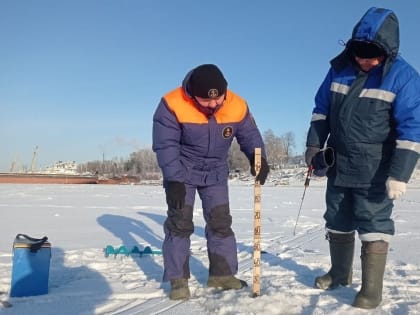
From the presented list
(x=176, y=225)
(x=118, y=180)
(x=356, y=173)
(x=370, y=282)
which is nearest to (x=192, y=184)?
(x=176, y=225)

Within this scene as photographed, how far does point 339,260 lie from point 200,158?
1403 mm

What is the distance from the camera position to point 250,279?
3920 millimetres

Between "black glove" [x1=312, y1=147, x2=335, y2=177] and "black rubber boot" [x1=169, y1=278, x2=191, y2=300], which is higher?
"black glove" [x1=312, y1=147, x2=335, y2=177]

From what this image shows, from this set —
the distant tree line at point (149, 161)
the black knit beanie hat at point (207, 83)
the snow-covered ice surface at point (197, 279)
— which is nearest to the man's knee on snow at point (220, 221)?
the snow-covered ice surface at point (197, 279)

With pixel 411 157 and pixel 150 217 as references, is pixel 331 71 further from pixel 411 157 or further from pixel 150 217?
pixel 150 217

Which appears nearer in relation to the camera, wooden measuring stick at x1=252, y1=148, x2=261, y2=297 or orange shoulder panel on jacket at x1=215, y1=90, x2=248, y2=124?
wooden measuring stick at x1=252, y1=148, x2=261, y2=297

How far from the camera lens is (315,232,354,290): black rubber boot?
349cm

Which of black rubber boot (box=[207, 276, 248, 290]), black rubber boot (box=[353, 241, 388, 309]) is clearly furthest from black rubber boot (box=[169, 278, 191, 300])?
black rubber boot (box=[353, 241, 388, 309])

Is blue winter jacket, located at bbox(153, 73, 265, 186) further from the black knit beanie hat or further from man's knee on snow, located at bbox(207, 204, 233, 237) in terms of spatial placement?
man's knee on snow, located at bbox(207, 204, 233, 237)

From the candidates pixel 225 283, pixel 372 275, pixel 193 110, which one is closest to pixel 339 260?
pixel 372 275

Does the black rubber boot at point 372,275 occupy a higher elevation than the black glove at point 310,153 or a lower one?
lower

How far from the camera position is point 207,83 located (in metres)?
3.32

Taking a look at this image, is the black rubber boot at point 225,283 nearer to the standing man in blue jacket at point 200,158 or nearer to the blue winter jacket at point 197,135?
the standing man in blue jacket at point 200,158

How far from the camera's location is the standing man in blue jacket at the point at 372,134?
296 centimetres
